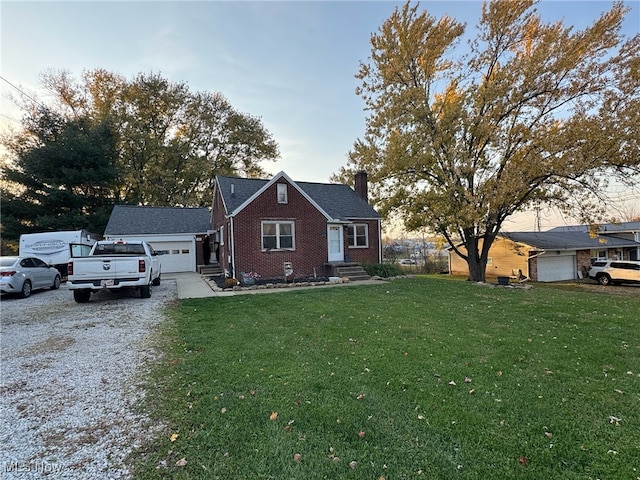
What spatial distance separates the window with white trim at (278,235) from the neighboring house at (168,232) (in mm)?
7523

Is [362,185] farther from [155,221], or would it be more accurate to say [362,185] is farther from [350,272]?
[155,221]

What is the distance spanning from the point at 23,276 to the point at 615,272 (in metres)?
35.0

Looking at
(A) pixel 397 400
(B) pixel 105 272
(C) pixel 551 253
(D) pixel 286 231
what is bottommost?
(A) pixel 397 400

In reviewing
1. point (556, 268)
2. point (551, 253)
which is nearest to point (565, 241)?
point (556, 268)

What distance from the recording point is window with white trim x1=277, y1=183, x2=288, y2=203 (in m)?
15.3

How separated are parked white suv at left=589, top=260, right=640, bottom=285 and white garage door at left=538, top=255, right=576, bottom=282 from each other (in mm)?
1527

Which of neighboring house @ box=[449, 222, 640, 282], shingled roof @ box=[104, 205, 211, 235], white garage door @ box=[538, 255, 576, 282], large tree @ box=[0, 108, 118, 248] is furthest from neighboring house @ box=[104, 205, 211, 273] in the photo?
white garage door @ box=[538, 255, 576, 282]

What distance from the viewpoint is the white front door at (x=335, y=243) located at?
17.0 m

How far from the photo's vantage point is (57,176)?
24.7 metres

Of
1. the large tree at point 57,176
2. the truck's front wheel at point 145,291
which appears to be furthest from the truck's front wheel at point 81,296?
the large tree at point 57,176

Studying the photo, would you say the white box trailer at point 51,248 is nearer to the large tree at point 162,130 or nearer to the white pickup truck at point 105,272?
the white pickup truck at point 105,272

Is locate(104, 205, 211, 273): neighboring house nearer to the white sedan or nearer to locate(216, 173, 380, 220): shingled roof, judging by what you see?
locate(216, 173, 380, 220): shingled roof

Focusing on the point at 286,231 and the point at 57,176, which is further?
the point at 57,176

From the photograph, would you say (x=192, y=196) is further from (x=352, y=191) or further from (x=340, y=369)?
(x=340, y=369)
